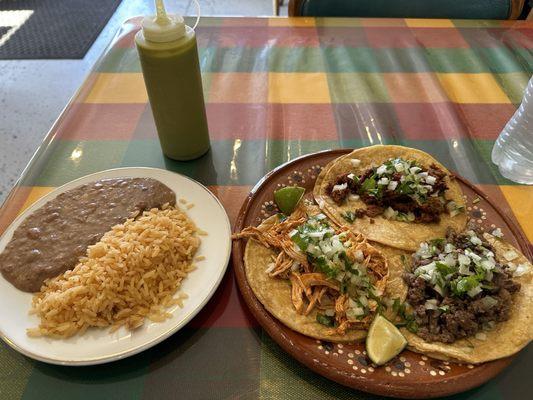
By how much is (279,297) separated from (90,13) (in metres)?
6.04

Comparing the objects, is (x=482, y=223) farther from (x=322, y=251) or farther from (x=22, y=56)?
(x=22, y=56)

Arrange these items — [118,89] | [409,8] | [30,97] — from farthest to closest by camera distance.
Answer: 1. [30,97]
2. [409,8]
3. [118,89]

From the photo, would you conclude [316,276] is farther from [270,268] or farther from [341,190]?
[341,190]

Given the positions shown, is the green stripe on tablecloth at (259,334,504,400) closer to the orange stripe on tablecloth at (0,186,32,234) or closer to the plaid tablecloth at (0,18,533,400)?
the plaid tablecloth at (0,18,533,400)

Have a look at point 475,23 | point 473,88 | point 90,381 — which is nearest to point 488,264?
point 90,381

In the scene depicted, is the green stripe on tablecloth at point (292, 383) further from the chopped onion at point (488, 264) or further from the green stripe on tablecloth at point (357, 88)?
the green stripe on tablecloth at point (357, 88)

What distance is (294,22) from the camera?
2852mm

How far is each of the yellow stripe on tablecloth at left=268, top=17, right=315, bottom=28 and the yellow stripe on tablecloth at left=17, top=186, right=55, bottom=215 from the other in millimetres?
1926

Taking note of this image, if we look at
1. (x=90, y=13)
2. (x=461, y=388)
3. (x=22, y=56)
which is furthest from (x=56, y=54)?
(x=461, y=388)

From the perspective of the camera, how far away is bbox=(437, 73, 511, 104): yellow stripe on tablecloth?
2.29m

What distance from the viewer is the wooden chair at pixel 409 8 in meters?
2.91

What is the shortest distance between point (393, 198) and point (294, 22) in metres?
1.76

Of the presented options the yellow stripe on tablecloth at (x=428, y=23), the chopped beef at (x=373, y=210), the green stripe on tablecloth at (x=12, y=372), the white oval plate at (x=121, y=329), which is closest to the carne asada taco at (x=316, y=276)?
the white oval plate at (x=121, y=329)

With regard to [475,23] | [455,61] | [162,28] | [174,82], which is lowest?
[455,61]
